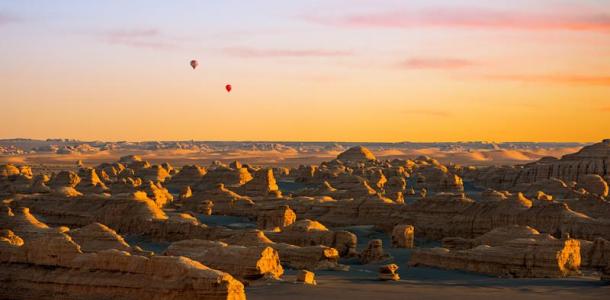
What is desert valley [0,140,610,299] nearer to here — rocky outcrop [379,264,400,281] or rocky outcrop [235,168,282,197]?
rocky outcrop [379,264,400,281]

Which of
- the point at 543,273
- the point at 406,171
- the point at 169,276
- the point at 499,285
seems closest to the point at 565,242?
the point at 543,273

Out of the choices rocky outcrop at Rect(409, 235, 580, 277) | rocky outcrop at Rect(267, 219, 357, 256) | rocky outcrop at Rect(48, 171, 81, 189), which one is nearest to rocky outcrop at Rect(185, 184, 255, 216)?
rocky outcrop at Rect(48, 171, 81, 189)

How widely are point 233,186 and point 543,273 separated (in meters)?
79.5

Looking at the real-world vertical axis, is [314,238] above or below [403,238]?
above

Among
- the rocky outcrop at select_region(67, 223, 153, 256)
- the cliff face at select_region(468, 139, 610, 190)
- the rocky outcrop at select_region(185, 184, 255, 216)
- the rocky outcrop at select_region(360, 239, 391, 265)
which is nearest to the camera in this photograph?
the rocky outcrop at select_region(67, 223, 153, 256)

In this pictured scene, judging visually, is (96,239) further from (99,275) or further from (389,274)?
A: (99,275)

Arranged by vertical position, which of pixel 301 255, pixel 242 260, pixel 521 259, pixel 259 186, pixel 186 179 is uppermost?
pixel 259 186

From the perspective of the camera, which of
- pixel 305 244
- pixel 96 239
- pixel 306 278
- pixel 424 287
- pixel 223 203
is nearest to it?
pixel 306 278

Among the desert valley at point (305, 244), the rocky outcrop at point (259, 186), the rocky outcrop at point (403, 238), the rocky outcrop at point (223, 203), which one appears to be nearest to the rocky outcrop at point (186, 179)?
the rocky outcrop at point (259, 186)

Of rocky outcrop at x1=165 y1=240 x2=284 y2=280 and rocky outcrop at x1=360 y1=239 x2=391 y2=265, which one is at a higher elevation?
rocky outcrop at x1=165 y1=240 x2=284 y2=280

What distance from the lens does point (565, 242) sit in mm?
67000

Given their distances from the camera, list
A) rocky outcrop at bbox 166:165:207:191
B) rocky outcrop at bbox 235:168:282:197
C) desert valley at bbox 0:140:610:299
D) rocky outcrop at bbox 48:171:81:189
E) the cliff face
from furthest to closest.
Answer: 1. rocky outcrop at bbox 166:165:207:191
2. the cliff face
3. rocky outcrop at bbox 48:171:81:189
4. rocky outcrop at bbox 235:168:282:197
5. desert valley at bbox 0:140:610:299

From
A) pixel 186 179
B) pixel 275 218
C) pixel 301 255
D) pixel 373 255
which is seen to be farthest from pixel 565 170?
pixel 301 255

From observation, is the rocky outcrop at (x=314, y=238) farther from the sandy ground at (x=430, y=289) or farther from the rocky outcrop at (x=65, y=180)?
the rocky outcrop at (x=65, y=180)
